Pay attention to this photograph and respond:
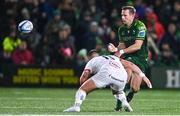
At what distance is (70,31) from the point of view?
79.3 feet

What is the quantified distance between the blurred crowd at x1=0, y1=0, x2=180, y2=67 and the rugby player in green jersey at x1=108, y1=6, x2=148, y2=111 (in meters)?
8.02

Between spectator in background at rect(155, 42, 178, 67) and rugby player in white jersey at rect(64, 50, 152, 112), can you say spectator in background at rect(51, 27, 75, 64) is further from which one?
rugby player in white jersey at rect(64, 50, 152, 112)

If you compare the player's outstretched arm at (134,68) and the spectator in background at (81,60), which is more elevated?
the player's outstretched arm at (134,68)

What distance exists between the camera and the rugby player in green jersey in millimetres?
14117

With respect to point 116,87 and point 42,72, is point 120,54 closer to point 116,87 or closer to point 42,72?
point 116,87

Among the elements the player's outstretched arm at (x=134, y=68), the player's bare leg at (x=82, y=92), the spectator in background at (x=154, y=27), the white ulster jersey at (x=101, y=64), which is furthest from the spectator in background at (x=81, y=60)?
the player's bare leg at (x=82, y=92)

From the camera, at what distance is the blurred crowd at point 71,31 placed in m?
23.5

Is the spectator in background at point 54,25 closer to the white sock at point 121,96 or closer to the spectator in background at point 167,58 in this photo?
the spectator in background at point 167,58

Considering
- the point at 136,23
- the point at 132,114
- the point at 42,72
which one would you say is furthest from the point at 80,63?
the point at 132,114

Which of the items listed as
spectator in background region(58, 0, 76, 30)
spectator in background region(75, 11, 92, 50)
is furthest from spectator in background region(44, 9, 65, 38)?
spectator in background region(75, 11, 92, 50)

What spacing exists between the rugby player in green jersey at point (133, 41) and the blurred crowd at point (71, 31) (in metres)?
8.02

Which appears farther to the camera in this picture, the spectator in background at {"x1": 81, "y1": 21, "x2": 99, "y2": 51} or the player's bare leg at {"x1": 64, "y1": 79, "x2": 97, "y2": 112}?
the spectator in background at {"x1": 81, "y1": 21, "x2": 99, "y2": 51}

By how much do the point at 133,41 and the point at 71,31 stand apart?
33.5 feet

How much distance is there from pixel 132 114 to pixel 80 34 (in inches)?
483
